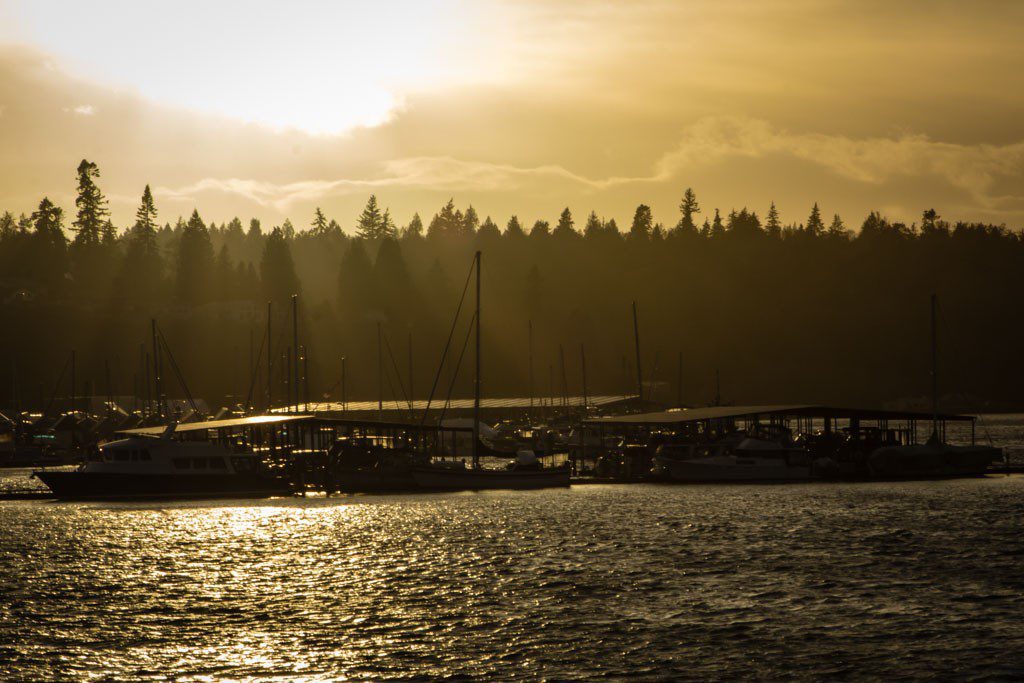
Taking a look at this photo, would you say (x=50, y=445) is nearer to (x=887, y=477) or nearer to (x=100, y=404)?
(x=100, y=404)

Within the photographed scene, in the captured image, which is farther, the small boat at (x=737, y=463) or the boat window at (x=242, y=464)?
the small boat at (x=737, y=463)

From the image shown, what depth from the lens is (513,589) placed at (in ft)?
171

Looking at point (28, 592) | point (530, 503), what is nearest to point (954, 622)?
point (28, 592)

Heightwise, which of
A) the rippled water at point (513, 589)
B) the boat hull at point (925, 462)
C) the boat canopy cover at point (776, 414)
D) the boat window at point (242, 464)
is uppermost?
the boat canopy cover at point (776, 414)

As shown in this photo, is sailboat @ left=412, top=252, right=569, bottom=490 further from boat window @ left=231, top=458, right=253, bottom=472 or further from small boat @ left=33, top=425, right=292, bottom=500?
small boat @ left=33, top=425, right=292, bottom=500

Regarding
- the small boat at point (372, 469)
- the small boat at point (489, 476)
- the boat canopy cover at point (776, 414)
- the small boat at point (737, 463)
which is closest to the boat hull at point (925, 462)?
the boat canopy cover at point (776, 414)

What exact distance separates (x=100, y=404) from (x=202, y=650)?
154868mm

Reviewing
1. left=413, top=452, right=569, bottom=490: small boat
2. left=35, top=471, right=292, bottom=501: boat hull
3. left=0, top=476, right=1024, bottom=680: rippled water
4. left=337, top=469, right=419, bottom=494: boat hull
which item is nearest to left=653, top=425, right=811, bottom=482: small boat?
left=413, top=452, right=569, bottom=490: small boat

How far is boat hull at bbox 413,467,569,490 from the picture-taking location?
91.9 meters

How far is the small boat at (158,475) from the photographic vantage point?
8775 centimetres

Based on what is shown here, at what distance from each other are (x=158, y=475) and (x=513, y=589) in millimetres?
43603

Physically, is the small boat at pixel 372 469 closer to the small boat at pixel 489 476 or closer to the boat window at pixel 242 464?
the small boat at pixel 489 476

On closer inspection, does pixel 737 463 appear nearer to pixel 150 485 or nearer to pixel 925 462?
pixel 925 462

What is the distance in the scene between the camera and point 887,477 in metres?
→ 105
